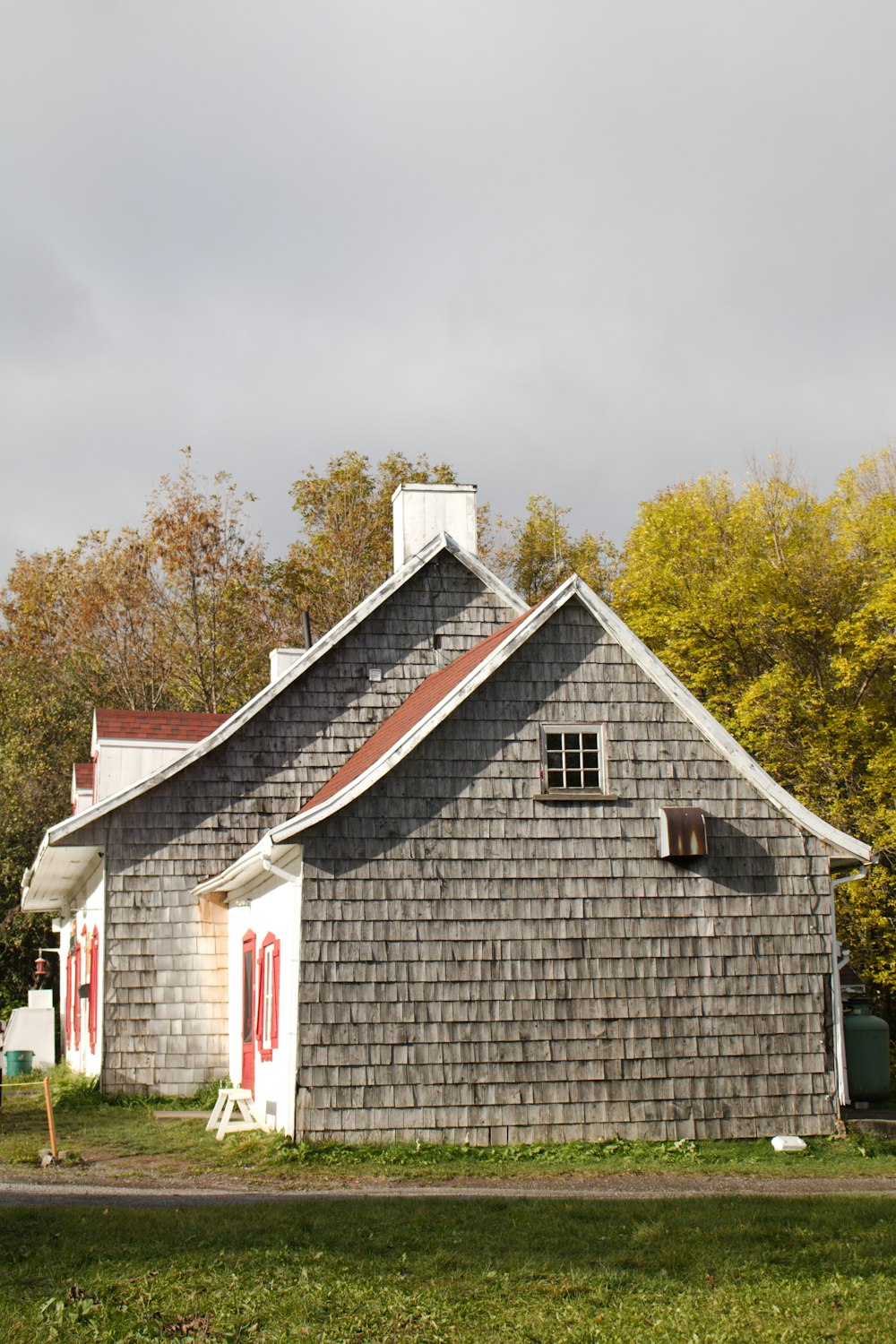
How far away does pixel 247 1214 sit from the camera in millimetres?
9414

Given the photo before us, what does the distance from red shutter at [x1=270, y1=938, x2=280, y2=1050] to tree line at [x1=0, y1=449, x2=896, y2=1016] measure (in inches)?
539

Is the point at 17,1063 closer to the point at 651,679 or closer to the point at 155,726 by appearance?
the point at 155,726

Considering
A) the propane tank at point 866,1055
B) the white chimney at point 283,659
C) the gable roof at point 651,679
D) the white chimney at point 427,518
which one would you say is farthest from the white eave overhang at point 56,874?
the propane tank at point 866,1055

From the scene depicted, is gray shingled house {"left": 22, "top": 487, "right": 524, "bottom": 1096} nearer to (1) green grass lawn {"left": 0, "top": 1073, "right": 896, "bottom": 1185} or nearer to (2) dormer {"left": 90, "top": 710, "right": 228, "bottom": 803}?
(2) dormer {"left": 90, "top": 710, "right": 228, "bottom": 803}

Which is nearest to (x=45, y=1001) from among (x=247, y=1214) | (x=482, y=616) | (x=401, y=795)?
(x=482, y=616)

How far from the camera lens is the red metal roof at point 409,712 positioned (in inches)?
631

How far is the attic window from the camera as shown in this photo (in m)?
14.6

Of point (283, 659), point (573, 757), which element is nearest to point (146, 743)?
point (283, 659)

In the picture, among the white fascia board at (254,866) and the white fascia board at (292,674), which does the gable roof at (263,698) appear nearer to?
the white fascia board at (292,674)

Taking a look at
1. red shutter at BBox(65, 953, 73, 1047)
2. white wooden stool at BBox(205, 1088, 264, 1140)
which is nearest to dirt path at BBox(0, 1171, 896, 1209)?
white wooden stool at BBox(205, 1088, 264, 1140)

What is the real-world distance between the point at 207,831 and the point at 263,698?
1.90 metres

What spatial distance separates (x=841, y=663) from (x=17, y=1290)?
21.3m

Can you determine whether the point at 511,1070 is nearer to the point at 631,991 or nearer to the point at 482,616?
the point at 631,991

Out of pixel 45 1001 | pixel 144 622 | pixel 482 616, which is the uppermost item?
pixel 144 622
